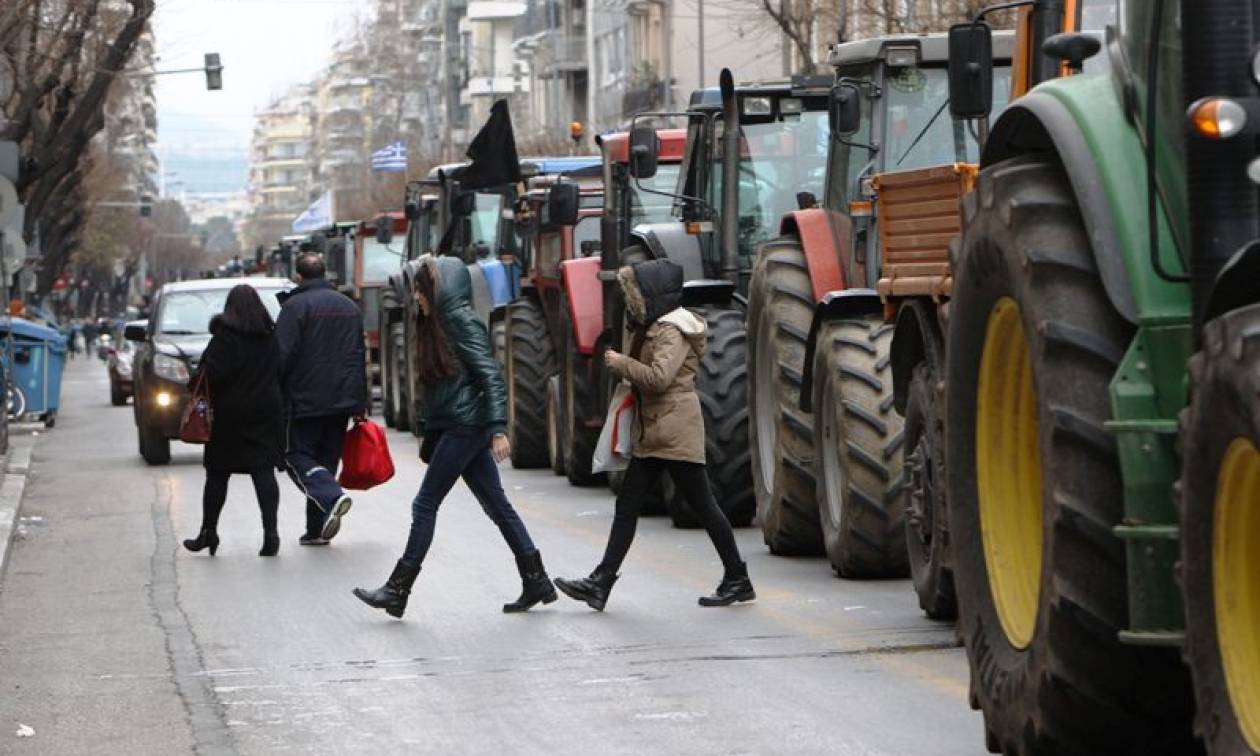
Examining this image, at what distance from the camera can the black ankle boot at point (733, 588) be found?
1246 cm

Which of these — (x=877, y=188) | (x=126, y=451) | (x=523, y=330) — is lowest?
(x=126, y=451)

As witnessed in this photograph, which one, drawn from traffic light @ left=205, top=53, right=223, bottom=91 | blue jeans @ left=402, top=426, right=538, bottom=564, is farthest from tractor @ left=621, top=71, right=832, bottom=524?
traffic light @ left=205, top=53, right=223, bottom=91

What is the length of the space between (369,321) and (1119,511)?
3326 centimetres

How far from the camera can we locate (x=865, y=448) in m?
13.0

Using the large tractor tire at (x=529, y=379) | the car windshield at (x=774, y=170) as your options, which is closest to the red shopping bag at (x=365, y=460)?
the car windshield at (x=774, y=170)

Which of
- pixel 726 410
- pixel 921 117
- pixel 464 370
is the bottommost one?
pixel 726 410

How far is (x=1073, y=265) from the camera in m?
6.54

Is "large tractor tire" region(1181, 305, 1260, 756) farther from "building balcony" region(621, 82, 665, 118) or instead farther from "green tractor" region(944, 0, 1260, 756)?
"building balcony" region(621, 82, 665, 118)

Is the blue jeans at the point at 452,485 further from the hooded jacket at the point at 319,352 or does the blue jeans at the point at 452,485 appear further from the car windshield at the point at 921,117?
the hooded jacket at the point at 319,352

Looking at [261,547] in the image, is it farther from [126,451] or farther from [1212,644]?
[126,451]

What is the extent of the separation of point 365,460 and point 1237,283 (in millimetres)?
10666

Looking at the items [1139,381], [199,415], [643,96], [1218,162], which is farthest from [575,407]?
[643,96]

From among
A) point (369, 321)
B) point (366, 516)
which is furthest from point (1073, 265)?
point (369, 321)

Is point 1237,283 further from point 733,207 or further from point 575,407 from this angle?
point 575,407
